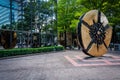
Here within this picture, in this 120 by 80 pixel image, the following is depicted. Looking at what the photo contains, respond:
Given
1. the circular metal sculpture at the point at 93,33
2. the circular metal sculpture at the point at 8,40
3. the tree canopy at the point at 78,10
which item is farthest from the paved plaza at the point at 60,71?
the tree canopy at the point at 78,10

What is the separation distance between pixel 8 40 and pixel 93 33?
14.8 meters

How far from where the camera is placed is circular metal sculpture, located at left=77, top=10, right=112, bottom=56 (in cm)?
1981

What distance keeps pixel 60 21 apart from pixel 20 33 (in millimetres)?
12581

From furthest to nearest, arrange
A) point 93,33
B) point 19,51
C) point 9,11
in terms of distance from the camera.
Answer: point 9,11
point 19,51
point 93,33

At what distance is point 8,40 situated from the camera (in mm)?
31578

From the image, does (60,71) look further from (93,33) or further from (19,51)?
(19,51)

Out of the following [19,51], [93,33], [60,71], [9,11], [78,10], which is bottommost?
[60,71]

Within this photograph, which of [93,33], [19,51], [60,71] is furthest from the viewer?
[19,51]

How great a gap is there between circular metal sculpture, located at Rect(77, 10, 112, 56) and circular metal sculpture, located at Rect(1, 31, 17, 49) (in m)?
13.1

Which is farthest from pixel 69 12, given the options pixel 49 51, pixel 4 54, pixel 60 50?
pixel 4 54

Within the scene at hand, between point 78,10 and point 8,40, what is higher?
point 78,10

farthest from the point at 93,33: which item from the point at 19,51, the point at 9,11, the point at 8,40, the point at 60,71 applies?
the point at 8,40

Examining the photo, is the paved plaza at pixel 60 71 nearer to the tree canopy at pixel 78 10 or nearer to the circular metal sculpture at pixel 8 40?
the circular metal sculpture at pixel 8 40

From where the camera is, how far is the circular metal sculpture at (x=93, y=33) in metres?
19.8
